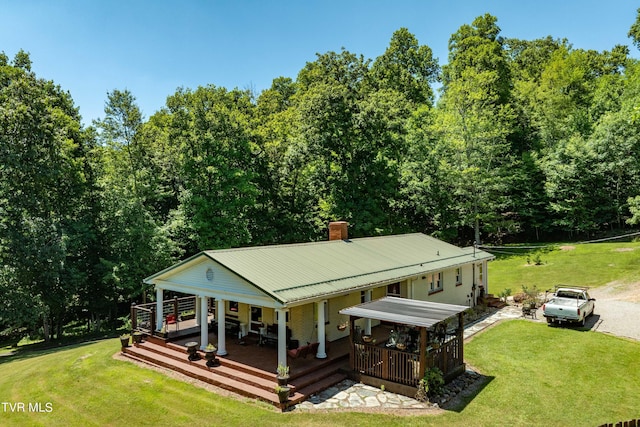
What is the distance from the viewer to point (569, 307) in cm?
1664

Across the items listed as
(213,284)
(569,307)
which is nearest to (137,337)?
(213,284)

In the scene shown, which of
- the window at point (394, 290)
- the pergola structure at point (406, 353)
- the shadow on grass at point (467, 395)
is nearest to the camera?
the shadow on grass at point (467, 395)

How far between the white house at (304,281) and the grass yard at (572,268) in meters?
8.59

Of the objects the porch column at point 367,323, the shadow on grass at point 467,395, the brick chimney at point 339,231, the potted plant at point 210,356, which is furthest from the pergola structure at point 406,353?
the brick chimney at point 339,231

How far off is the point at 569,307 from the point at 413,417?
35.5 ft

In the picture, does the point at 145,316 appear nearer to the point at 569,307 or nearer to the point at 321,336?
the point at 321,336

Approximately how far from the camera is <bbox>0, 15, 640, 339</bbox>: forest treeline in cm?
2300

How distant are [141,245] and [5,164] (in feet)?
26.9

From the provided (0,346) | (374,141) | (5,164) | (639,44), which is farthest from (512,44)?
(0,346)

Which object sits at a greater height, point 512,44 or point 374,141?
point 512,44

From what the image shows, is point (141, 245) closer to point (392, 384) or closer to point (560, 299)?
point (392, 384)

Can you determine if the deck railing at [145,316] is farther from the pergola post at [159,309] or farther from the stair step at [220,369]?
the stair step at [220,369]

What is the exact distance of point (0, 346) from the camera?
26.1 metres

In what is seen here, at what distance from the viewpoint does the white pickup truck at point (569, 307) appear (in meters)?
16.5
